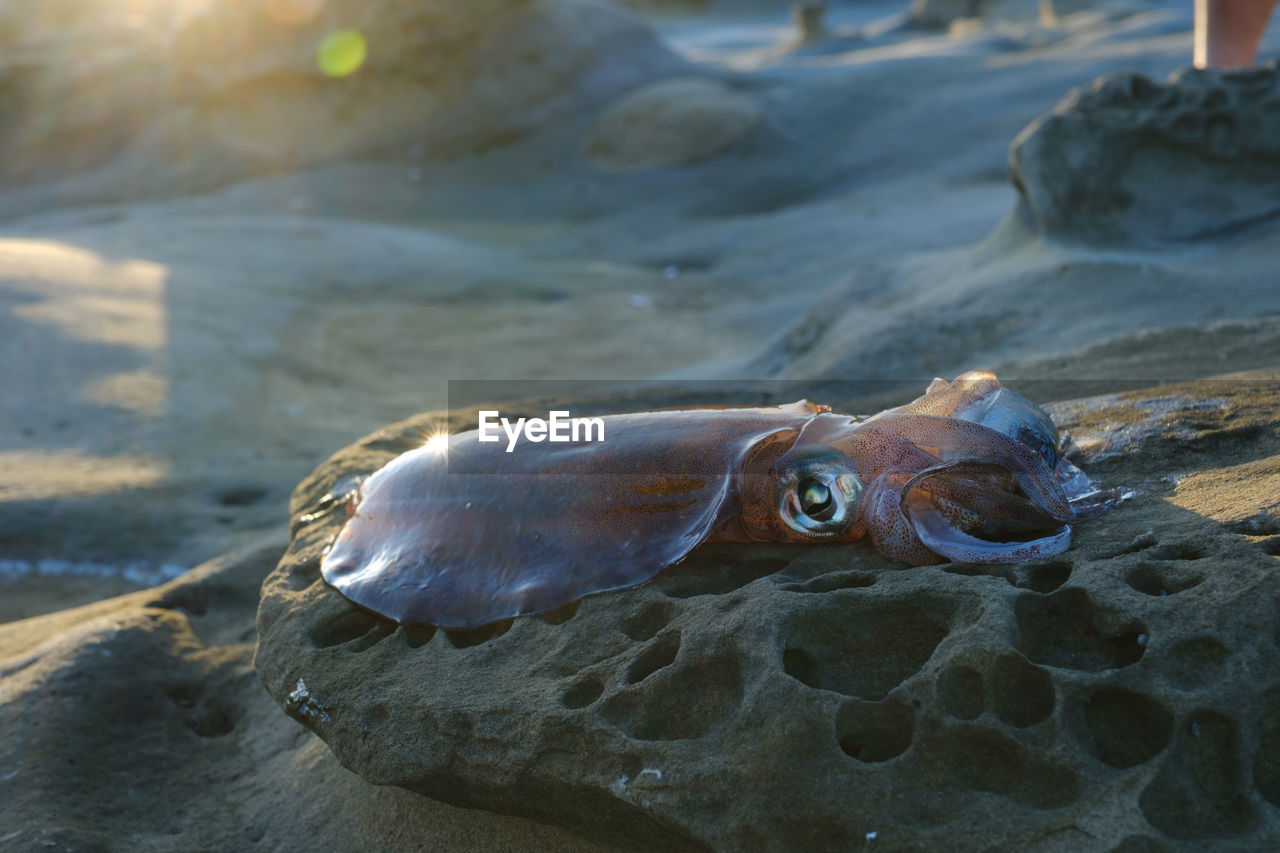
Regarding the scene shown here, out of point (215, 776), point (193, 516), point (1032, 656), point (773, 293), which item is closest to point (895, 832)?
point (1032, 656)

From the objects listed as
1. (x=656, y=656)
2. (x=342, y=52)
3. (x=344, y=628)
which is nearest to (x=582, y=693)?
(x=656, y=656)

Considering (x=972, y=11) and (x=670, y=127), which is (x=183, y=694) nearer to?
(x=670, y=127)

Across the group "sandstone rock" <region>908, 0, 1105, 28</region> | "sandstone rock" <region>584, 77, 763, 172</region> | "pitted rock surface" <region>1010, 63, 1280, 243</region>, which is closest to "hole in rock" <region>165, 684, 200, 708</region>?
"pitted rock surface" <region>1010, 63, 1280, 243</region>

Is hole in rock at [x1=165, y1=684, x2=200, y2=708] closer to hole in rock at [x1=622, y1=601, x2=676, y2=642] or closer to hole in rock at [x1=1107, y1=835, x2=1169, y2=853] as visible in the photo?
hole in rock at [x1=622, y1=601, x2=676, y2=642]

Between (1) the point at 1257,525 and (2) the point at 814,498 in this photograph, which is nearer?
(1) the point at 1257,525

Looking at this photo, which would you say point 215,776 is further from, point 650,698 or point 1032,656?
point 1032,656

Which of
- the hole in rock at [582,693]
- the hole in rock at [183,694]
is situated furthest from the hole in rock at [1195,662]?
the hole in rock at [183,694]
